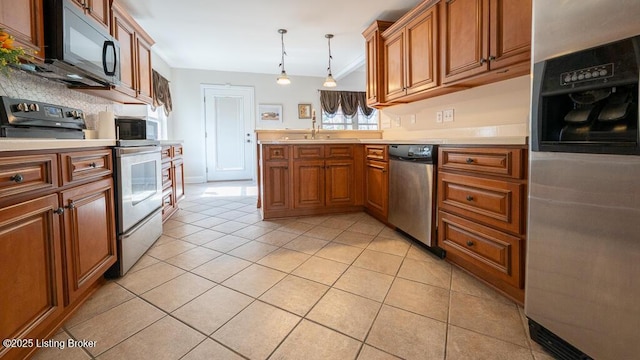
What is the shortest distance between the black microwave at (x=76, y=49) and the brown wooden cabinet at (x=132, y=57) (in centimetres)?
35

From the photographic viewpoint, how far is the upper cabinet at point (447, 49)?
1.88 m

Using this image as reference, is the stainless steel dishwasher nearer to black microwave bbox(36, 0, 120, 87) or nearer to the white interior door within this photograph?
black microwave bbox(36, 0, 120, 87)

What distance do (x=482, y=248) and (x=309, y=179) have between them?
1.92 meters

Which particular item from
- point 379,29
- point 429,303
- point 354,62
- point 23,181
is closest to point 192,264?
point 23,181

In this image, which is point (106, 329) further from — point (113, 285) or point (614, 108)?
point (614, 108)

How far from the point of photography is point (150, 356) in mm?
1159

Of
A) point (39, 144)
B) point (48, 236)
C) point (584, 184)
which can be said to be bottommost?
point (48, 236)

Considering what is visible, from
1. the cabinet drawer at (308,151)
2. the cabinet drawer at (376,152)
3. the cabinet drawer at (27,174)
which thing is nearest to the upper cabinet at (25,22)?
the cabinet drawer at (27,174)

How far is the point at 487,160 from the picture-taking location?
64.4 inches

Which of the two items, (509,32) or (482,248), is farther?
(509,32)

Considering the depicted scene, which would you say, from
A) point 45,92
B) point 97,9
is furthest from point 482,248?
point 97,9

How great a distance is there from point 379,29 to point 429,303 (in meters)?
3.04

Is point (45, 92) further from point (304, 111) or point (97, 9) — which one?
point (304, 111)

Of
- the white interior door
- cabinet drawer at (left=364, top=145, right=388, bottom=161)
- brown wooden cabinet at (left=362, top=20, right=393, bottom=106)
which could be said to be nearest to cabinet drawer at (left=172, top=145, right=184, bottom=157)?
cabinet drawer at (left=364, top=145, right=388, bottom=161)
